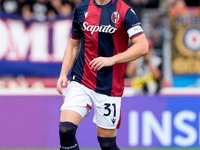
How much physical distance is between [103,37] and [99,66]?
358 millimetres

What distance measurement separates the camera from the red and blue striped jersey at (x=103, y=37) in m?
5.65

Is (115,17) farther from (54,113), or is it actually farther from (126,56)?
(54,113)

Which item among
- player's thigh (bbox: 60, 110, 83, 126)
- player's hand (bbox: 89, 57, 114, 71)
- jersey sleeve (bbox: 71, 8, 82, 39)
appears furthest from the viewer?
jersey sleeve (bbox: 71, 8, 82, 39)

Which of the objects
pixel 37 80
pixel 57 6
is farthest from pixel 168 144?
pixel 57 6

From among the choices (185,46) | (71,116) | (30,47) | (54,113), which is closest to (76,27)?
(71,116)

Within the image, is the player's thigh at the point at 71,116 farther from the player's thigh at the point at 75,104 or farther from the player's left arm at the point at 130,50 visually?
the player's left arm at the point at 130,50

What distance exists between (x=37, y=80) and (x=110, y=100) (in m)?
4.25

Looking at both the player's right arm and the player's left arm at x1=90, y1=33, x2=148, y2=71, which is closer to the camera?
the player's left arm at x1=90, y1=33, x2=148, y2=71

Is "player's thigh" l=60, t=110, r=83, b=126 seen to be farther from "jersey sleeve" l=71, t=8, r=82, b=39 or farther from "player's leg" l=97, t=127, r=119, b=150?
"jersey sleeve" l=71, t=8, r=82, b=39

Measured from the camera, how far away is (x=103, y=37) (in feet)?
18.7

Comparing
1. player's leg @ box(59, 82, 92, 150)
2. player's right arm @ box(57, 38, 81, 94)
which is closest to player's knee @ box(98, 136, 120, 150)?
player's leg @ box(59, 82, 92, 150)

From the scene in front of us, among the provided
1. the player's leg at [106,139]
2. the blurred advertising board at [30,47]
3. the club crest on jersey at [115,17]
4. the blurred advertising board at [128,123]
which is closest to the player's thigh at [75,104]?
the player's leg at [106,139]

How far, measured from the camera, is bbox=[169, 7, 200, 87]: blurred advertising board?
1060 cm

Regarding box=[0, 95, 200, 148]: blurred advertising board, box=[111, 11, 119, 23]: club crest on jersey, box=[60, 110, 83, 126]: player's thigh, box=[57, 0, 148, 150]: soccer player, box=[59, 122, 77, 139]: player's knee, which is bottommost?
box=[0, 95, 200, 148]: blurred advertising board
